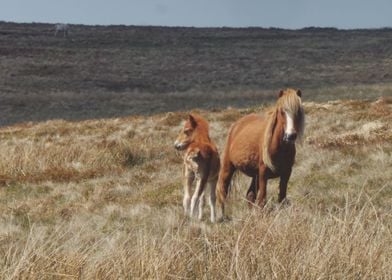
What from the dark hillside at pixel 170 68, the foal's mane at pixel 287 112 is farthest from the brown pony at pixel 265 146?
the dark hillside at pixel 170 68

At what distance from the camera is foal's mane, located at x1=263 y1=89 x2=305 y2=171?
7.88 meters

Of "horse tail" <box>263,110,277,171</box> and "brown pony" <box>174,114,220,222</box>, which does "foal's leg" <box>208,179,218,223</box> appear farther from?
"horse tail" <box>263,110,277,171</box>

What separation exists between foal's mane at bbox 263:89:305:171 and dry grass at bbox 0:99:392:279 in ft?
2.75

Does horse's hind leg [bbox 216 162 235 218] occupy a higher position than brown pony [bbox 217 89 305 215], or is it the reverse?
brown pony [bbox 217 89 305 215]

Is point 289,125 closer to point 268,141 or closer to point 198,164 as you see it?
point 268,141

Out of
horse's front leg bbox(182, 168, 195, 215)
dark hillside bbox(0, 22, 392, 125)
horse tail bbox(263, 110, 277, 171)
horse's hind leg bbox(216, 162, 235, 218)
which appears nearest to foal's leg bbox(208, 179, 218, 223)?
horse's hind leg bbox(216, 162, 235, 218)

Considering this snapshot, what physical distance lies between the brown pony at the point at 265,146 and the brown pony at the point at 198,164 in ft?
0.87

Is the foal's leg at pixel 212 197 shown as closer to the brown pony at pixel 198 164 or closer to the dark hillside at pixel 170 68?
the brown pony at pixel 198 164

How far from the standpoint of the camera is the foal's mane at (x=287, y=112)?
788 centimetres

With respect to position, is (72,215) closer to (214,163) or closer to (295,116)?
(214,163)

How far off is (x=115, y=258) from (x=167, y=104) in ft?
124

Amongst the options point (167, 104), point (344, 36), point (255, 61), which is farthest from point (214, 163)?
point (344, 36)

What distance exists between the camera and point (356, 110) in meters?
23.9

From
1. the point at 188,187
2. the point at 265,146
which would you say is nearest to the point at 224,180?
the point at 188,187
